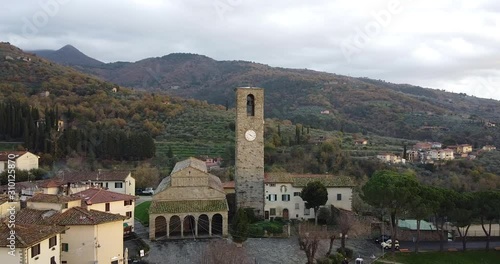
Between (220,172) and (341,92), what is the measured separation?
8534 centimetres

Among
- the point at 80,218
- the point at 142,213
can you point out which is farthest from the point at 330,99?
the point at 80,218

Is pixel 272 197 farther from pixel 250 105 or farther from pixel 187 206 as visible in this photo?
pixel 250 105

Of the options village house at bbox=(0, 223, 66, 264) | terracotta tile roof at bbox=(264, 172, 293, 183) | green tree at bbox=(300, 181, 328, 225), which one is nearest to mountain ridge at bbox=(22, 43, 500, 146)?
terracotta tile roof at bbox=(264, 172, 293, 183)

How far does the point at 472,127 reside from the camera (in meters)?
88.2

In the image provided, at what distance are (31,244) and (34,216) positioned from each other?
5565 millimetres

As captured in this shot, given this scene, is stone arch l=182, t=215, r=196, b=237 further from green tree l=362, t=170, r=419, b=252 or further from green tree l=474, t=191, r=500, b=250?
green tree l=474, t=191, r=500, b=250

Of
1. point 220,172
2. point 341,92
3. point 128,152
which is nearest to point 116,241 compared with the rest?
point 220,172

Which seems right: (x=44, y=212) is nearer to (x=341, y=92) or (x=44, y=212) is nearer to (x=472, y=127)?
(x=472, y=127)

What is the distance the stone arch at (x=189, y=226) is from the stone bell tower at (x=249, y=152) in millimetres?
4111

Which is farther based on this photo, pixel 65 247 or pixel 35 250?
pixel 65 247

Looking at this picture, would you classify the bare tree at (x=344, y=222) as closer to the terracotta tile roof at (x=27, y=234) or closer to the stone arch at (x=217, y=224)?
the stone arch at (x=217, y=224)

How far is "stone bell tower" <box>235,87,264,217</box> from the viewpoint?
34.9m

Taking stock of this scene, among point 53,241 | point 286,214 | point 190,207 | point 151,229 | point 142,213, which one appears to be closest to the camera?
point 53,241

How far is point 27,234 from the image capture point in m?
18.0
